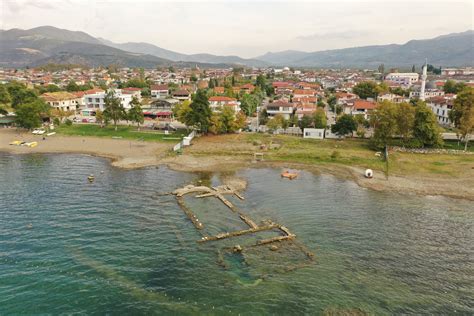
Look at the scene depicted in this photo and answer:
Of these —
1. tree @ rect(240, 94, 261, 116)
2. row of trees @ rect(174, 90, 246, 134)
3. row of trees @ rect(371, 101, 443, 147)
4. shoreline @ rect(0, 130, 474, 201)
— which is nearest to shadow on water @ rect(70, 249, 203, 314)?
shoreline @ rect(0, 130, 474, 201)

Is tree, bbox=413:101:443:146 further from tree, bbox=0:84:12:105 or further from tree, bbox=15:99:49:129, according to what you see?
tree, bbox=0:84:12:105

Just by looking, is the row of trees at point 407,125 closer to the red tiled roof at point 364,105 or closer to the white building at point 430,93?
the red tiled roof at point 364,105

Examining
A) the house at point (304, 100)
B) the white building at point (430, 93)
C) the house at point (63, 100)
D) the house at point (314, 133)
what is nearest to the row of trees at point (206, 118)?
the house at point (314, 133)

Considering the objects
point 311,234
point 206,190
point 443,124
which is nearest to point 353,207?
point 311,234

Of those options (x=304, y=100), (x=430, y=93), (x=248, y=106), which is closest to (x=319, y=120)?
(x=248, y=106)

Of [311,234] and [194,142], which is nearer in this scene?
[311,234]

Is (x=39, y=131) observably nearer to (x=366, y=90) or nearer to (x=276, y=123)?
(x=276, y=123)

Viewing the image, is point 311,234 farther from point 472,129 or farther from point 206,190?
point 472,129
